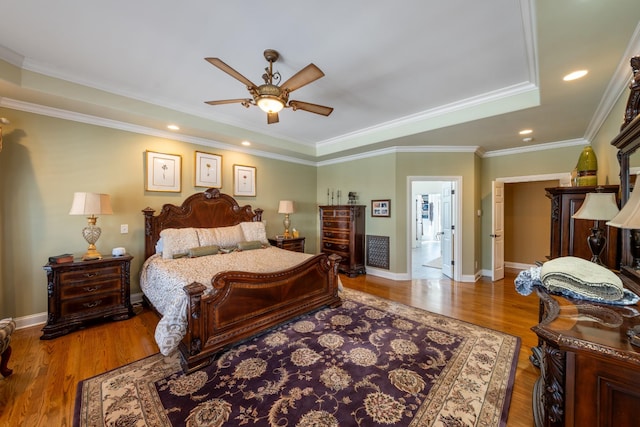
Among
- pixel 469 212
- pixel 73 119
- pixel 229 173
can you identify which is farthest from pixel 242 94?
pixel 469 212

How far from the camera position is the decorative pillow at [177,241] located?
335cm

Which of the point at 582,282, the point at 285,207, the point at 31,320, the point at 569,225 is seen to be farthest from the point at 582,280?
the point at 31,320

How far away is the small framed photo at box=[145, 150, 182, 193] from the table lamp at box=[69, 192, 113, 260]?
2.53ft

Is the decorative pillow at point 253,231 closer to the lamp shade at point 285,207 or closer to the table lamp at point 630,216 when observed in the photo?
the lamp shade at point 285,207

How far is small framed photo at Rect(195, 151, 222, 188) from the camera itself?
4.18 meters

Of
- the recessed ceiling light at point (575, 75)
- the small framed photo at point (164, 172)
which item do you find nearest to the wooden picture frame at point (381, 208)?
the recessed ceiling light at point (575, 75)

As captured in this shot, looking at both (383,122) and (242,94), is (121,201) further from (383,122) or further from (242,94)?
(383,122)

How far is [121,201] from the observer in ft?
11.5

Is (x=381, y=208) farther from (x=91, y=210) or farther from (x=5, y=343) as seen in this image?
(x=5, y=343)

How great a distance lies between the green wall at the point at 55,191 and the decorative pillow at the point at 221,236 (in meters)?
0.78

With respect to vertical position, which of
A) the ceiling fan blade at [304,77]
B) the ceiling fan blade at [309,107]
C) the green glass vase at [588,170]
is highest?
the ceiling fan blade at [304,77]

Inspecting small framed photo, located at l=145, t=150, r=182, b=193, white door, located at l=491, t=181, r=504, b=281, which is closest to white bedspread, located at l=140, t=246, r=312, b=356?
small framed photo, located at l=145, t=150, r=182, b=193

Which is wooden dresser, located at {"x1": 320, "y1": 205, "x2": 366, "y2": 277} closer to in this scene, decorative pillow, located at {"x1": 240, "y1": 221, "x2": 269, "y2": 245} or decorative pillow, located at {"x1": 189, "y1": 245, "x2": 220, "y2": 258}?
decorative pillow, located at {"x1": 240, "y1": 221, "x2": 269, "y2": 245}

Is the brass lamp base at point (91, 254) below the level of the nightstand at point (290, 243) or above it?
above
